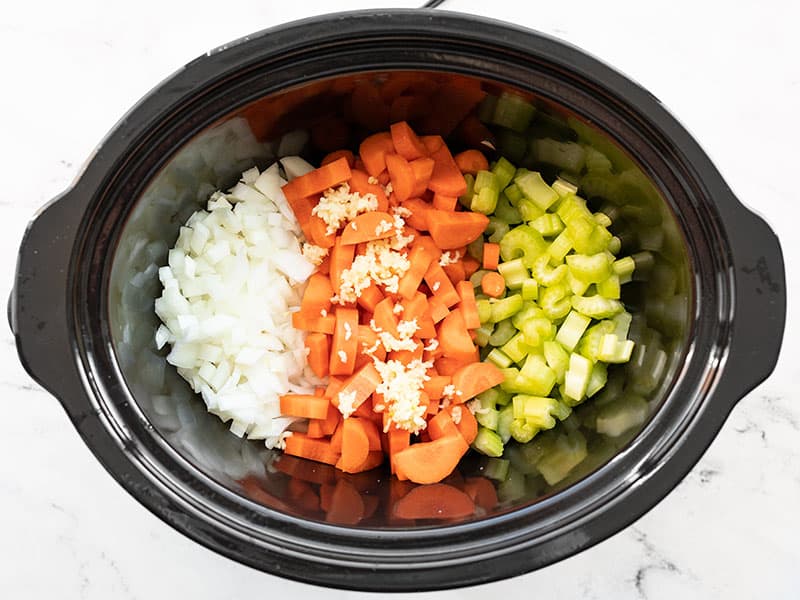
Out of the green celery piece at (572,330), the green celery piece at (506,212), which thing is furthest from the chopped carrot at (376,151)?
the green celery piece at (572,330)

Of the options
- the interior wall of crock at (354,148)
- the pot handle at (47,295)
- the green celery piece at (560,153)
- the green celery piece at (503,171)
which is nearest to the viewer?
the pot handle at (47,295)

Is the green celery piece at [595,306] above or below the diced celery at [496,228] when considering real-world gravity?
below

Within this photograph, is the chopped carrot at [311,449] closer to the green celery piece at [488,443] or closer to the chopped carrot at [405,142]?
the green celery piece at [488,443]

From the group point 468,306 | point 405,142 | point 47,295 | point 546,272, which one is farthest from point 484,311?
point 47,295

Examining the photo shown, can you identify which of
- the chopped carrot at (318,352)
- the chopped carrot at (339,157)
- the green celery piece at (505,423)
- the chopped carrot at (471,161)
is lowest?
the green celery piece at (505,423)

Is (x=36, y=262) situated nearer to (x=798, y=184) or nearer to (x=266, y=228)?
(x=266, y=228)

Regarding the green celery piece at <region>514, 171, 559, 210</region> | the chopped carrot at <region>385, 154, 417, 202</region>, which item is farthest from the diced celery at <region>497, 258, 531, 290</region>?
the chopped carrot at <region>385, 154, 417, 202</region>

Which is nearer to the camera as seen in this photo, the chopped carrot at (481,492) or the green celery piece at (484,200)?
the chopped carrot at (481,492)
